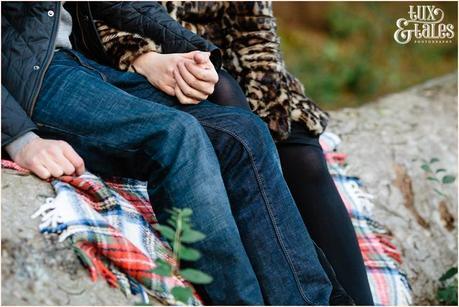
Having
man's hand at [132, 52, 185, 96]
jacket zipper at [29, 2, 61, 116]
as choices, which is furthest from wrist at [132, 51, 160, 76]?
jacket zipper at [29, 2, 61, 116]

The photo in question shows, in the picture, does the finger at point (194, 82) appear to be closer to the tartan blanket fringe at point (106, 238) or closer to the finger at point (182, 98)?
the finger at point (182, 98)

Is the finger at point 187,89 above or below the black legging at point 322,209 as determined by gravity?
above

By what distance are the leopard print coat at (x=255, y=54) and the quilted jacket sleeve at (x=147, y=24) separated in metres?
0.21

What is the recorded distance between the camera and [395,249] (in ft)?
9.37

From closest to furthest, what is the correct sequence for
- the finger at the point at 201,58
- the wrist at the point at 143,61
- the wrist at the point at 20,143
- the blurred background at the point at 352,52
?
the wrist at the point at 20,143 → the finger at the point at 201,58 → the wrist at the point at 143,61 → the blurred background at the point at 352,52

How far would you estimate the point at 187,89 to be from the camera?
6.79 ft

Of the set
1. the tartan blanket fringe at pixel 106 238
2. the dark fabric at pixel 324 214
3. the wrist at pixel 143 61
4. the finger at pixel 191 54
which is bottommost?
the dark fabric at pixel 324 214

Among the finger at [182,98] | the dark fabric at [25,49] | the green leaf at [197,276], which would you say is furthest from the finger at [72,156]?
the green leaf at [197,276]

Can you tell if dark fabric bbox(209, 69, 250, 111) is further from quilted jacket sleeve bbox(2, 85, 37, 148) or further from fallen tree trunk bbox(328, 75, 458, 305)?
fallen tree trunk bbox(328, 75, 458, 305)

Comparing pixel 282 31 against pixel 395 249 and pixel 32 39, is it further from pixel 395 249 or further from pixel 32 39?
pixel 32 39

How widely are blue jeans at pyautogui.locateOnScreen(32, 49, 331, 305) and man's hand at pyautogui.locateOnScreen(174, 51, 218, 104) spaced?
7 centimetres

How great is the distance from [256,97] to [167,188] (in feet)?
2.50

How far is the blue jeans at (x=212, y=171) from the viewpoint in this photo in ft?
5.88

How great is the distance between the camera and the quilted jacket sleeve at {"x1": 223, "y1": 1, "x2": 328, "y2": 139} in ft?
8.21
